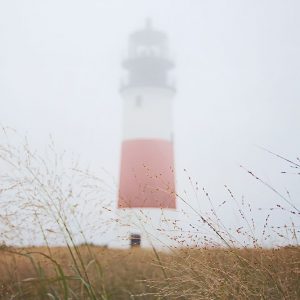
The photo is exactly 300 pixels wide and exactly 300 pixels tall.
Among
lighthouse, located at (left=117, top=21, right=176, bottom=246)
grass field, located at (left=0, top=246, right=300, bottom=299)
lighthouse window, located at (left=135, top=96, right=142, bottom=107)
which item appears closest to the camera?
grass field, located at (left=0, top=246, right=300, bottom=299)

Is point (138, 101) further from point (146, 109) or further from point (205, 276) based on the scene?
point (205, 276)

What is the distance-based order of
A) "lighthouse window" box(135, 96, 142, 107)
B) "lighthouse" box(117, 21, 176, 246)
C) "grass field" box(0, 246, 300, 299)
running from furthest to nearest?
"lighthouse window" box(135, 96, 142, 107) → "lighthouse" box(117, 21, 176, 246) → "grass field" box(0, 246, 300, 299)

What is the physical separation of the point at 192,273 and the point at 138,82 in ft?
48.9

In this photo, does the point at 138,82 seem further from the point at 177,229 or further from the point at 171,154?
the point at 177,229

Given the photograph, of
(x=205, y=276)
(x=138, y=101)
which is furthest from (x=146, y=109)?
(x=205, y=276)

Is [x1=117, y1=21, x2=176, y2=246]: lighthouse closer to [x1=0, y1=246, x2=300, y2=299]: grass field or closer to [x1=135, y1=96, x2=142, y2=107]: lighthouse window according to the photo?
[x1=135, y1=96, x2=142, y2=107]: lighthouse window

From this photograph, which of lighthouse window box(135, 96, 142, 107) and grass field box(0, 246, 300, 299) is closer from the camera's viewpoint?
grass field box(0, 246, 300, 299)

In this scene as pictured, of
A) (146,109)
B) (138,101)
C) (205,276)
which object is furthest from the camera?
(138,101)

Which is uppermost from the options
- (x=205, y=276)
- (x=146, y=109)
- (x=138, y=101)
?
(x=138, y=101)

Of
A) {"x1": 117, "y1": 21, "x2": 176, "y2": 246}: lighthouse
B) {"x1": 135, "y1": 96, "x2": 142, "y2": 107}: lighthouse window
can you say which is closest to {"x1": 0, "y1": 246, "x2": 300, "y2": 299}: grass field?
{"x1": 117, "y1": 21, "x2": 176, "y2": 246}: lighthouse

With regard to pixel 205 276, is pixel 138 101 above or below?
above

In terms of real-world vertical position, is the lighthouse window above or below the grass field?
above

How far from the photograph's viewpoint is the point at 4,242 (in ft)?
7.63

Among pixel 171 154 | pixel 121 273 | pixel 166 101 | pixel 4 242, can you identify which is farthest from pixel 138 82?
pixel 4 242
